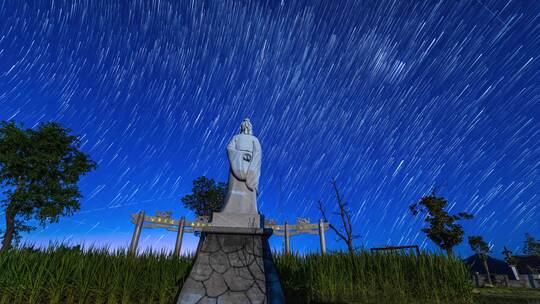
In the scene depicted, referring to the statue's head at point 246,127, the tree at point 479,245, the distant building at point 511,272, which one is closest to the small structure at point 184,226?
the statue's head at point 246,127

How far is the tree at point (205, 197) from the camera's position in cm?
2248

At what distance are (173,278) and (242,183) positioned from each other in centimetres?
269

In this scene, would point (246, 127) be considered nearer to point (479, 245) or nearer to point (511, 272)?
point (479, 245)

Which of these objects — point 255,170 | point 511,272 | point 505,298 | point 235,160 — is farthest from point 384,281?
point 511,272

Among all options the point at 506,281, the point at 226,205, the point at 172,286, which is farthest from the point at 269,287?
the point at 506,281

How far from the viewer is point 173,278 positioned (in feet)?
18.6

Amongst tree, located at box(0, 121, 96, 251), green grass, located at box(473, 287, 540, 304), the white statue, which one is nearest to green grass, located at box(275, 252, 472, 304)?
green grass, located at box(473, 287, 540, 304)

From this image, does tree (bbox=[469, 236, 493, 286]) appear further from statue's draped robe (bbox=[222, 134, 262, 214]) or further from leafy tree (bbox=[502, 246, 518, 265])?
statue's draped robe (bbox=[222, 134, 262, 214])

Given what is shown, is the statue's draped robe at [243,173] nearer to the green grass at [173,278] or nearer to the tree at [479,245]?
the green grass at [173,278]

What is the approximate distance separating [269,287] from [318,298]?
205 centimetres

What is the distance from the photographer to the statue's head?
6.54 m

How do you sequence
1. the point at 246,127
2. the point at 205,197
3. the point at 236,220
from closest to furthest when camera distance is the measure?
the point at 236,220 → the point at 246,127 → the point at 205,197

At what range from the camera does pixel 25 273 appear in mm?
5191

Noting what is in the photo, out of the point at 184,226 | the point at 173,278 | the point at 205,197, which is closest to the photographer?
the point at 173,278
